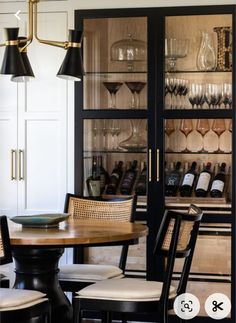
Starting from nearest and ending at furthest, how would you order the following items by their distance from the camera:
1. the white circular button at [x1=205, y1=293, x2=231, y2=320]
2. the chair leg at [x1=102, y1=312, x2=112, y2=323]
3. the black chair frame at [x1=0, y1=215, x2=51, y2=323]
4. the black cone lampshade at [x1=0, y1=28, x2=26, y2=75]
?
the black chair frame at [x1=0, y1=215, x2=51, y2=323] → the black cone lampshade at [x1=0, y1=28, x2=26, y2=75] → the chair leg at [x1=102, y1=312, x2=112, y2=323] → the white circular button at [x1=205, y1=293, x2=231, y2=320]

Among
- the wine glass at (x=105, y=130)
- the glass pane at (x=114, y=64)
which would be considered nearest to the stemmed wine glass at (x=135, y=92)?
the glass pane at (x=114, y=64)

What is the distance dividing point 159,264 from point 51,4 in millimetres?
1969

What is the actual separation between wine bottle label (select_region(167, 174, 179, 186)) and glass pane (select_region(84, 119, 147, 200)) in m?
0.21

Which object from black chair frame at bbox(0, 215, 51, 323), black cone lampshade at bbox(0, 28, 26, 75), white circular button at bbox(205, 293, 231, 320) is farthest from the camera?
white circular button at bbox(205, 293, 231, 320)

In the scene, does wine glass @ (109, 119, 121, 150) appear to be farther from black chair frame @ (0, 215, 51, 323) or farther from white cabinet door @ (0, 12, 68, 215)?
black chair frame @ (0, 215, 51, 323)

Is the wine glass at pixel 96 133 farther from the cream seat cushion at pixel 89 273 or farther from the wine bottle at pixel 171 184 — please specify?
the cream seat cushion at pixel 89 273

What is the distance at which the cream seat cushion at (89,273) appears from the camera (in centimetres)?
364

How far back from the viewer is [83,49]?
15.1 ft

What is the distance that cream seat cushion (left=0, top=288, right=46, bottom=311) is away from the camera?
2.90 meters

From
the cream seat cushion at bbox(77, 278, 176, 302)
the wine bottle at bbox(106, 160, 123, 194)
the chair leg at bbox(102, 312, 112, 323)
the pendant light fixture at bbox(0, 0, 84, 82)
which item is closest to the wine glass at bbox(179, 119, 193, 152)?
the wine bottle at bbox(106, 160, 123, 194)

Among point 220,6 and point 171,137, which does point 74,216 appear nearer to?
point 171,137

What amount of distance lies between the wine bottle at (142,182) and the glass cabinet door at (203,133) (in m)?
0.15

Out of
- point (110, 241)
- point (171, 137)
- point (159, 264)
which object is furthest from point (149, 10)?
point (110, 241)

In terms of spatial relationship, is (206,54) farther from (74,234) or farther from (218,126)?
(74,234)
